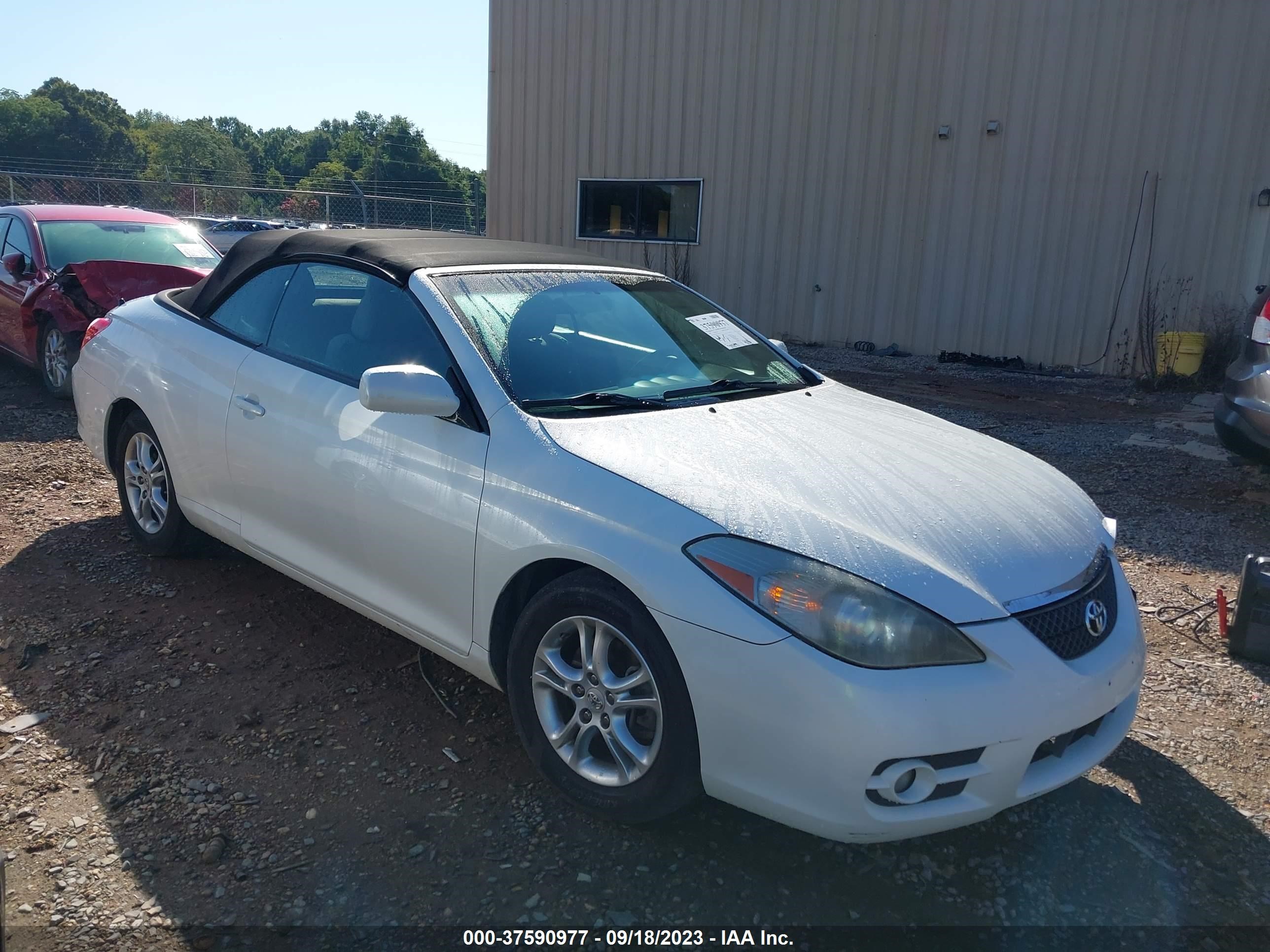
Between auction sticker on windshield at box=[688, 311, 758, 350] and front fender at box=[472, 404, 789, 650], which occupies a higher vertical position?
auction sticker on windshield at box=[688, 311, 758, 350]

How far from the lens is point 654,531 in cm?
254

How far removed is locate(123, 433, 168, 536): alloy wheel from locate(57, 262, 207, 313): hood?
3342 mm

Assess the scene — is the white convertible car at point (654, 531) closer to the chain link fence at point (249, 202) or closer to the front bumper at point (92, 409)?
the front bumper at point (92, 409)

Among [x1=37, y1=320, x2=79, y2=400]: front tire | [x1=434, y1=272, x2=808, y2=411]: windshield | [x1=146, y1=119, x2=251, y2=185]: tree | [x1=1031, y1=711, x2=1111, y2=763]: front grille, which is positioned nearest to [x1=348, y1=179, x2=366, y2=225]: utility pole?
[x1=146, y1=119, x2=251, y2=185]: tree

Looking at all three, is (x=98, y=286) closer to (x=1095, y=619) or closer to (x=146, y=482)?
(x=146, y=482)

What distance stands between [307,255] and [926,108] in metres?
10.9

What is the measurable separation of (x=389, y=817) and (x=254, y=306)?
226cm

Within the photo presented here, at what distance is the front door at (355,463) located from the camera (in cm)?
305

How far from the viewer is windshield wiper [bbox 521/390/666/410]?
10.1 ft

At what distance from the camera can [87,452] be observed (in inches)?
256

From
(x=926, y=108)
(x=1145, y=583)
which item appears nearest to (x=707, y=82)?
(x=926, y=108)

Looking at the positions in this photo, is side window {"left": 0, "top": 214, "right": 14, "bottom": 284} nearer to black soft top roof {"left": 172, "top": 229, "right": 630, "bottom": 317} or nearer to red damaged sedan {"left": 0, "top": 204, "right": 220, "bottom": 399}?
red damaged sedan {"left": 0, "top": 204, "right": 220, "bottom": 399}

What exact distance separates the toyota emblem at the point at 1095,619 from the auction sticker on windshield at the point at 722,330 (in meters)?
1.73

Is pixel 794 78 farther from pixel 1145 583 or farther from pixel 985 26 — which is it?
pixel 1145 583
